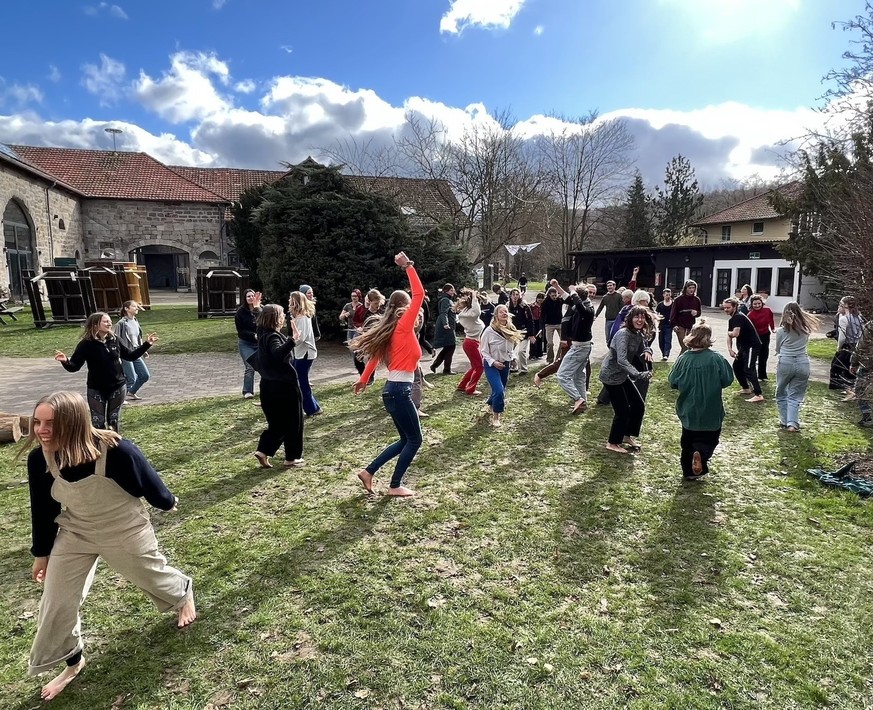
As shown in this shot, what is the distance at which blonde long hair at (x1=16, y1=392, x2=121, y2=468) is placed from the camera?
2.62 m

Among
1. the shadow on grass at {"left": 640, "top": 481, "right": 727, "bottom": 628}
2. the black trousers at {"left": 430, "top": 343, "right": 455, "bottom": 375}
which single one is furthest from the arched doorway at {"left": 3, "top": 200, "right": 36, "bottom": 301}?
the shadow on grass at {"left": 640, "top": 481, "right": 727, "bottom": 628}

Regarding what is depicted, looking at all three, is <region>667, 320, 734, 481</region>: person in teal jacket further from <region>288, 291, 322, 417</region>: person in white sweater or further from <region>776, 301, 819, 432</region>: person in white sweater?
<region>288, 291, 322, 417</region>: person in white sweater

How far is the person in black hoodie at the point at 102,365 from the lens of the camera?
241 inches

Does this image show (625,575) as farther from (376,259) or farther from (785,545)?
(376,259)

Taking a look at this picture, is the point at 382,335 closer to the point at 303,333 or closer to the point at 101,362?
the point at 303,333

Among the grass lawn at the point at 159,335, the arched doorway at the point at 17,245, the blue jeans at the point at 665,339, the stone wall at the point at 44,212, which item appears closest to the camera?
the blue jeans at the point at 665,339

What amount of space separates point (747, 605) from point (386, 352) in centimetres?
330

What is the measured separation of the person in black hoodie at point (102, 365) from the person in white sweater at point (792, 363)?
8111 millimetres

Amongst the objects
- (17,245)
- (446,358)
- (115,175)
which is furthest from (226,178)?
(446,358)

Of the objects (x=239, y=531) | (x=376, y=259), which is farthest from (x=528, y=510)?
(x=376, y=259)

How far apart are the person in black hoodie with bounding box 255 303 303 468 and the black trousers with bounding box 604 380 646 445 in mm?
3589

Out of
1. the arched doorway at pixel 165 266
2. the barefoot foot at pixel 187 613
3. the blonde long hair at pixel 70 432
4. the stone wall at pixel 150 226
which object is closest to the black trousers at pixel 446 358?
the barefoot foot at pixel 187 613

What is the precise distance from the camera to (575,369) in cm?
836

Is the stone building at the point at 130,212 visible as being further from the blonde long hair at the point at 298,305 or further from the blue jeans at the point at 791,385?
the blue jeans at the point at 791,385
